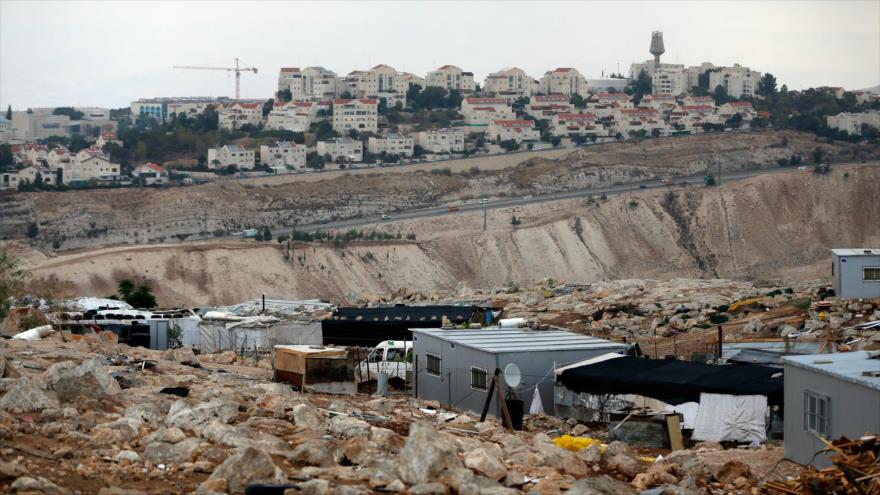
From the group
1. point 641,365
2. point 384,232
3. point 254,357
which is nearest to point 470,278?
point 384,232

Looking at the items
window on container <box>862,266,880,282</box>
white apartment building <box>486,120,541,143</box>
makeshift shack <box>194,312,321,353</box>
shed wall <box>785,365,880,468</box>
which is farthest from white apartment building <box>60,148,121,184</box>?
shed wall <box>785,365,880,468</box>

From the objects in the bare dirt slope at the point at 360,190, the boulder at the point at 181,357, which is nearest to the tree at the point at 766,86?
the bare dirt slope at the point at 360,190

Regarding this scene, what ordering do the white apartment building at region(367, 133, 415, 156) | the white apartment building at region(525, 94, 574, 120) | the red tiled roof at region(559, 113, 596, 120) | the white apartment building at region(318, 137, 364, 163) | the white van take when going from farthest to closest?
the white apartment building at region(525, 94, 574, 120) < the red tiled roof at region(559, 113, 596, 120) < the white apartment building at region(367, 133, 415, 156) < the white apartment building at region(318, 137, 364, 163) < the white van

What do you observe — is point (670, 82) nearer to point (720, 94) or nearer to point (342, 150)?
point (720, 94)

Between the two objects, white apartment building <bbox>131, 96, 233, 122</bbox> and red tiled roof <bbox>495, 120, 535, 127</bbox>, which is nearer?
red tiled roof <bbox>495, 120, 535, 127</bbox>

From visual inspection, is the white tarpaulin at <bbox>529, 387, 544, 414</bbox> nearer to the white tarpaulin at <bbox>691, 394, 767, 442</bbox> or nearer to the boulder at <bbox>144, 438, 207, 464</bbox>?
the white tarpaulin at <bbox>691, 394, 767, 442</bbox>

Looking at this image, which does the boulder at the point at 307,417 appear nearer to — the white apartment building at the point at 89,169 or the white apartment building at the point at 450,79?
the white apartment building at the point at 89,169

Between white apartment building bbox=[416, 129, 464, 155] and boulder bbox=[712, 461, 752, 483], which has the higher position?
white apartment building bbox=[416, 129, 464, 155]
